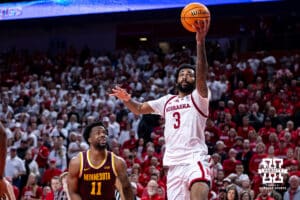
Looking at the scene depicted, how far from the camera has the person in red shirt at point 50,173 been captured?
16.9m

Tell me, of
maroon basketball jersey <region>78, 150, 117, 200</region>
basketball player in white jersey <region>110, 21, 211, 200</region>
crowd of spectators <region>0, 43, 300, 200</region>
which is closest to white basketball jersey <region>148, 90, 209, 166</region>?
basketball player in white jersey <region>110, 21, 211, 200</region>

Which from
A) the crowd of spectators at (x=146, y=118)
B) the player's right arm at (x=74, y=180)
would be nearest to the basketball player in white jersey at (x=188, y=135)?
the player's right arm at (x=74, y=180)

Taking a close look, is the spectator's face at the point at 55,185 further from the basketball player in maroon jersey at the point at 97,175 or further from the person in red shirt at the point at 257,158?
the basketball player in maroon jersey at the point at 97,175

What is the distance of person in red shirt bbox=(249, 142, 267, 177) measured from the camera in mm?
15234

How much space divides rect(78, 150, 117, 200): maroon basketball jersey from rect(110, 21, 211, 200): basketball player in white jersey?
111cm

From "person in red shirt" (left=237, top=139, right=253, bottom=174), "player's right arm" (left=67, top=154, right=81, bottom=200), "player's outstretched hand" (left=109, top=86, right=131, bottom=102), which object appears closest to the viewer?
"player's outstretched hand" (left=109, top=86, right=131, bottom=102)

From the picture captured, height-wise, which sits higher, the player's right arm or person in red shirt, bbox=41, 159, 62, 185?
person in red shirt, bbox=41, 159, 62, 185

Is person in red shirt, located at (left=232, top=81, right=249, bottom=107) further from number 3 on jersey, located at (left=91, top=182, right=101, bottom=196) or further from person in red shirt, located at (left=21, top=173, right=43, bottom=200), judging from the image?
number 3 on jersey, located at (left=91, top=182, right=101, bottom=196)

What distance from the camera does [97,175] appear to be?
30.0ft

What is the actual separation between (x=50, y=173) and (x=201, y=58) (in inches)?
382

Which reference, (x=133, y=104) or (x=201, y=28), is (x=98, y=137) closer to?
(x=133, y=104)

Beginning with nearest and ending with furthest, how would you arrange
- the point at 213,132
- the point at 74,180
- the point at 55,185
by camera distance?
the point at 74,180, the point at 55,185, the point at 213,132

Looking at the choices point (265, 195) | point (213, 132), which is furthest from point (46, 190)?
point (265, 195)

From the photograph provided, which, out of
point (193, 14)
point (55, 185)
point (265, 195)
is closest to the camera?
point (193, 14)
